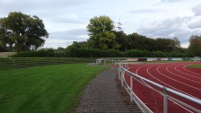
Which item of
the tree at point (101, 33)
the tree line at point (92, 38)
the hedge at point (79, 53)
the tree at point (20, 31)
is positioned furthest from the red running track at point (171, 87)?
the tree at point (101, 33)

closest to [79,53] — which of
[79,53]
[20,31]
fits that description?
[79,53]

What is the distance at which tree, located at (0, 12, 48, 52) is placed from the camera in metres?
62.2

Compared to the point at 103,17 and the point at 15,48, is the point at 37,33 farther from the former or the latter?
the point at 103,17

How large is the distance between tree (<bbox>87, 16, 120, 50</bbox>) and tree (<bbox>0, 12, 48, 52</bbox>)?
19.8 m

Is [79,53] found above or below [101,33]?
below

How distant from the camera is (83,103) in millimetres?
9211

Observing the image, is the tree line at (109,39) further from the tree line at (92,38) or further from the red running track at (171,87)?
the red running track at (171,87)

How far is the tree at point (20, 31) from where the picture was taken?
62156 millimetres

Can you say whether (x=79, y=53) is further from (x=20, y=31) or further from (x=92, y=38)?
(x=92, y=38)

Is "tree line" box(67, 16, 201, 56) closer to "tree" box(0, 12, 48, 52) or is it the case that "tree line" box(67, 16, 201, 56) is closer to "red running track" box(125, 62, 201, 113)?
"tree" box(0, 12, 48, 52)

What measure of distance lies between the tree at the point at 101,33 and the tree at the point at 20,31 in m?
19.8

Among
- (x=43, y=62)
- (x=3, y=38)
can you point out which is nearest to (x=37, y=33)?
(x=3, y=38)

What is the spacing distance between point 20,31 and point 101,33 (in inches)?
1016

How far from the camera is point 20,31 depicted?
64.7 metres
